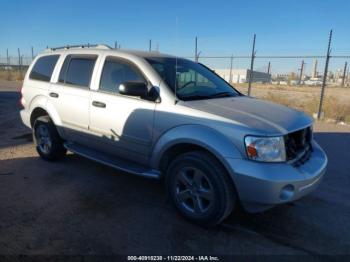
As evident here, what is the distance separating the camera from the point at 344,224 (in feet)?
11.9

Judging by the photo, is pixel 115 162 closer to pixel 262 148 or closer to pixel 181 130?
pixel 181 130

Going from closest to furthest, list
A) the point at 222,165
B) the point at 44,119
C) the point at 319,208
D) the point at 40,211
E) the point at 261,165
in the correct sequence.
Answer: the point at 261,165, the point at 222,165, the point at 40,211, the point at 319,208, the point at 44,119

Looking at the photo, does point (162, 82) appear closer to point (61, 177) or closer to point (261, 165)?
point (261, 165)

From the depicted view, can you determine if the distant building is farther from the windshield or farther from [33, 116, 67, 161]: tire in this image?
[33, 116, 67, 161]: tire

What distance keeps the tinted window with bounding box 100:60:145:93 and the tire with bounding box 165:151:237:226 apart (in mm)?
1260

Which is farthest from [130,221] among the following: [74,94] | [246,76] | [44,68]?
[246,76]

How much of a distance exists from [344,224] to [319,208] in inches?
16.6

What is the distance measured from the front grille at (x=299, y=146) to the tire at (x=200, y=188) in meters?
0.70

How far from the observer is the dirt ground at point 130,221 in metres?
3.07

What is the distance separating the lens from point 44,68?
5.48 m

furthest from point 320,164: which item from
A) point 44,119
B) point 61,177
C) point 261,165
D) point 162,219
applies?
point 44,119

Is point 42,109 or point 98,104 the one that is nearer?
point 98,104

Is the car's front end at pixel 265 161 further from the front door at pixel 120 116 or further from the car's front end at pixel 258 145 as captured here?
the front door at pixel 120 116

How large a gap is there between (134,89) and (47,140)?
2477mm
